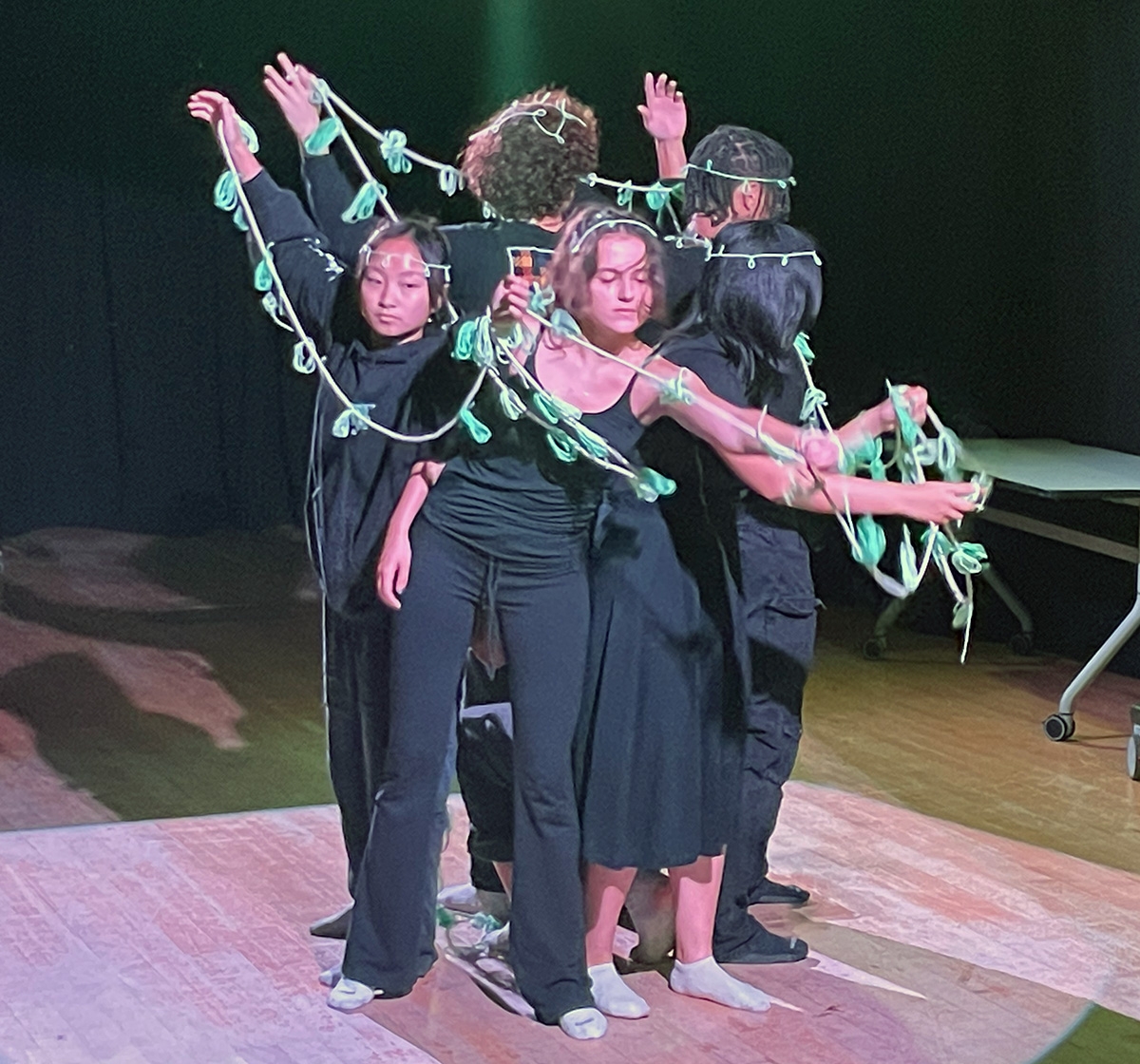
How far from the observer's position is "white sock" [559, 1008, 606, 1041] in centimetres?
310

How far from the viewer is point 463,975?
3369 millimetres

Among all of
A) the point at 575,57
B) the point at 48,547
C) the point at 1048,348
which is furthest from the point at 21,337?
the point at 1048,348

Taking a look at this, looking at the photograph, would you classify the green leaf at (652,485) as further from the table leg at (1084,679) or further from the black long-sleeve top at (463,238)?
the table leg at (1084,679)

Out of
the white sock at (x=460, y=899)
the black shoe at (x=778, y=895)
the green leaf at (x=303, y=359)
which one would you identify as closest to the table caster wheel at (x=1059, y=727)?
the black shoe at (x=778, y=895)

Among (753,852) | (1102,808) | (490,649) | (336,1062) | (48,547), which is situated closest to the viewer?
(336,1062)

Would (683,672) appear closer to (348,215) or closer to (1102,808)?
(348,215)

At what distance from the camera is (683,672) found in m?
3.17

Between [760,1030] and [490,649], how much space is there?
0.75 m

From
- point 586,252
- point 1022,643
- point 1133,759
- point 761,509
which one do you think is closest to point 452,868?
point 761,509

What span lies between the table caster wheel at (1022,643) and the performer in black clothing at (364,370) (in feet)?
11.0

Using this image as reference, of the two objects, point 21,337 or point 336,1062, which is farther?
point 21,337

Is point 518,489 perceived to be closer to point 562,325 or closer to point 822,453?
point 562,325

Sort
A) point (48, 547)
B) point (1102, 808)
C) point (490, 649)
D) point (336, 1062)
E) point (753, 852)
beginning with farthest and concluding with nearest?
point (48, 547) < point (1102, 808) < point (753, 852) < point (490, 649) < point (336, 1062)

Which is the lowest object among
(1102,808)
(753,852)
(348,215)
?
(1102,808)
